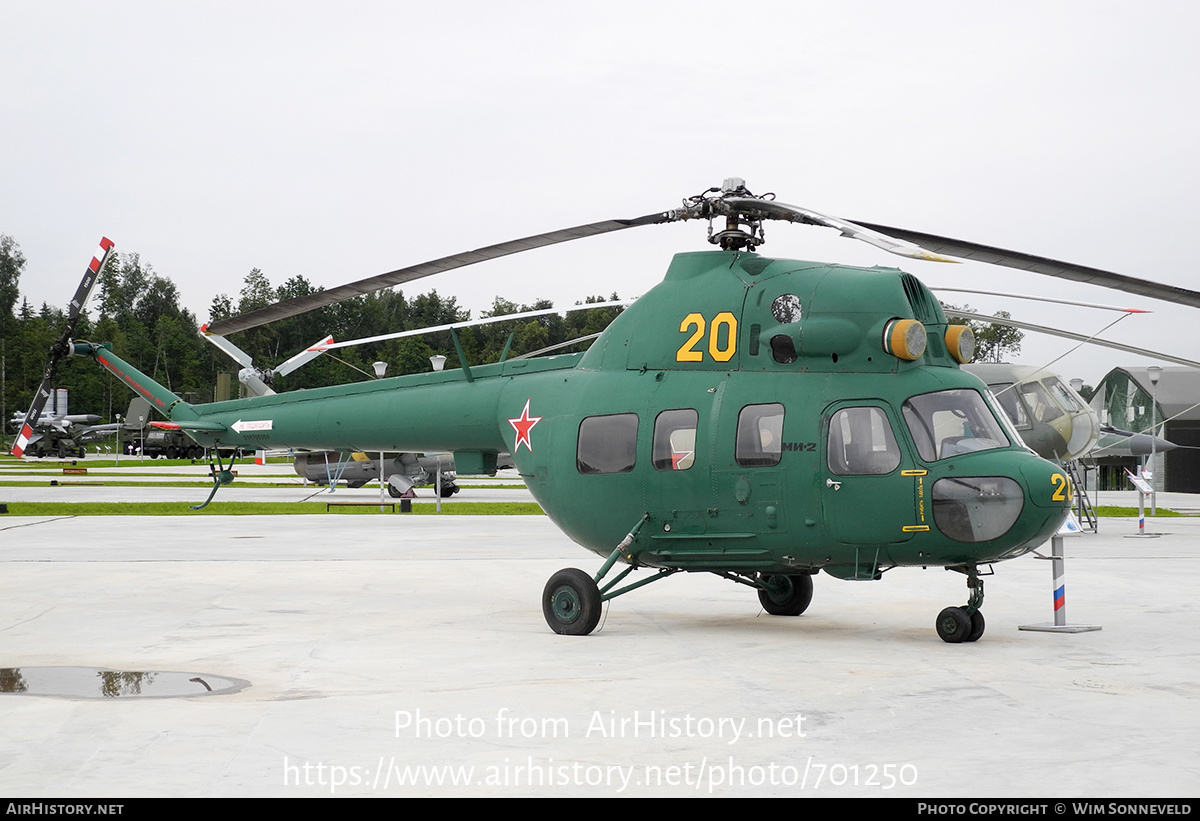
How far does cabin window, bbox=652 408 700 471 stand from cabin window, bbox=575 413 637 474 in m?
0.27

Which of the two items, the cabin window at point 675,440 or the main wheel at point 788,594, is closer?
the cabin window at point 675,440

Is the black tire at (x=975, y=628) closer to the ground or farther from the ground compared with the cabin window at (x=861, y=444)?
closer to the ground

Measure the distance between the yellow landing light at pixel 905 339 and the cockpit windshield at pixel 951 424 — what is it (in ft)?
1.34

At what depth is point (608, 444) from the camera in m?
11.4

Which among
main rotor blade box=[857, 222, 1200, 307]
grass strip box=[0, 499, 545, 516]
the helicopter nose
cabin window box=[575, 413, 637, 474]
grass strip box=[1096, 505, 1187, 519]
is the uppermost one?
main rotor blade box=[857, 222, 1200, 307]

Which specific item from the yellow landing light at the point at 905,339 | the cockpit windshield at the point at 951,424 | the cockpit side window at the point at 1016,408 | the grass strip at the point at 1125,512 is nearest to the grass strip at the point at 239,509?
the cockpit side window at the point at 1016,408

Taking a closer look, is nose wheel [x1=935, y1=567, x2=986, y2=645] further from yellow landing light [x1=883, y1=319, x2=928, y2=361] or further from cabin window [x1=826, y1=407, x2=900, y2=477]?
yellow landing light [x1=883, y1=319, x2=928, y2=361]

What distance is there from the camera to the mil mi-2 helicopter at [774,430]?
9734 millimetres

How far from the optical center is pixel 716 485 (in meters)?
Result: 10.6

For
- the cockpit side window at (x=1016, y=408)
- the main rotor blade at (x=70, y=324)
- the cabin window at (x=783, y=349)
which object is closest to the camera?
the cabin window at (x=783, y=349)

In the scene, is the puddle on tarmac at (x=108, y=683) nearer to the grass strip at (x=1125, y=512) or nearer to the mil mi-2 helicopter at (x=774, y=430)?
the mil mi-2 helicopter at (x=774, y=430)

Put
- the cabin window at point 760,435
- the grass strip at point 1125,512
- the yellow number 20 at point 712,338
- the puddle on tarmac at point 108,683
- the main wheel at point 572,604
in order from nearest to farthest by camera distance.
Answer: the puddle on tarmac at point 108,683 < the cabin window at point 760,435 < the main wheel at point 572,604 < the yellow number 20 at point 712,338 < the grass strip at point 1125,512

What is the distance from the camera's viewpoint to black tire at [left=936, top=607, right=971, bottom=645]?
1021 centimetres

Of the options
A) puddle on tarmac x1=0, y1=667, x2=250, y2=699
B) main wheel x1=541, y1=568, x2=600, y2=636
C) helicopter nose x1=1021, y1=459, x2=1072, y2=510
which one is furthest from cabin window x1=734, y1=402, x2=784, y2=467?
puddle on tarmac x1=0, y1=667, x2=250, y2=699
